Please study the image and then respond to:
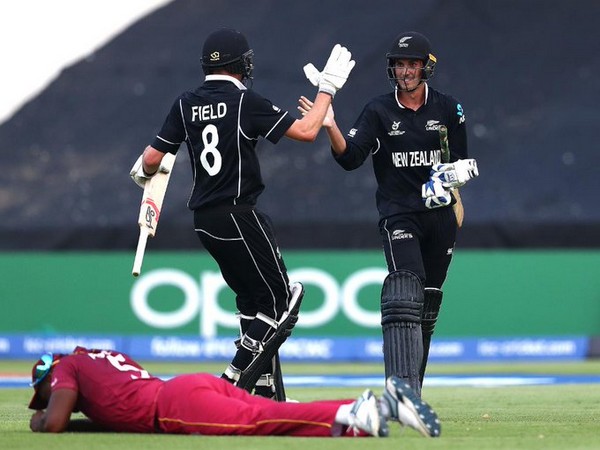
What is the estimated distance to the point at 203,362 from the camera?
1473cm

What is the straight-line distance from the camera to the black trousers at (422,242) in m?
7.68

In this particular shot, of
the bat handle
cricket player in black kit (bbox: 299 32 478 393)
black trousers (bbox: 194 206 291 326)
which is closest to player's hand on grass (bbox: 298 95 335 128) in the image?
cricket player in black kit (bbox: 299 32 478 393)

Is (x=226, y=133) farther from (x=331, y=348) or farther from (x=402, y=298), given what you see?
(x=331, y=348)

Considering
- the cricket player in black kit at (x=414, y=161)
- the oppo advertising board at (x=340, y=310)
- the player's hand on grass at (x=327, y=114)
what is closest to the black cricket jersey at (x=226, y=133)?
the player's hand on grass at (x=327, y=114)

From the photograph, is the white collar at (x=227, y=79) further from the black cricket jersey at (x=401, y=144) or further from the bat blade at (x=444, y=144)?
the bat blade at (x=444, y=144)

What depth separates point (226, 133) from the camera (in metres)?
7.41

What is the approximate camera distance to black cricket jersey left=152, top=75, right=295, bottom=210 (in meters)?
7.36

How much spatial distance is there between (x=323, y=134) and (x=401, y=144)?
8.04 meters

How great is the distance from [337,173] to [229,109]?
8.60m

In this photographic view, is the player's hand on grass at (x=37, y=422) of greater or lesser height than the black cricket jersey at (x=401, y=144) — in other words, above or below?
below

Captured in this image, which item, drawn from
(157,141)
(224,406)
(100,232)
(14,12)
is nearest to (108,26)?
(14,12)

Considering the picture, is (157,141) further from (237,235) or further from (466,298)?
(466,298)

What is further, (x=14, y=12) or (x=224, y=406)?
(x=14, y=12)

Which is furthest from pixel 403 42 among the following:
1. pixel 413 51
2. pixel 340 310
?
pixel 340 310
